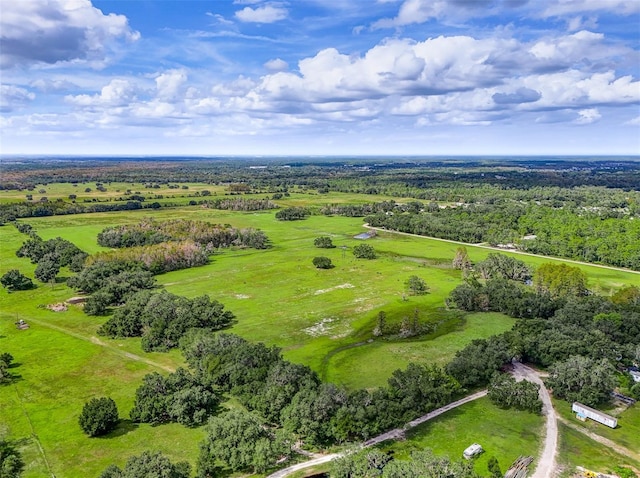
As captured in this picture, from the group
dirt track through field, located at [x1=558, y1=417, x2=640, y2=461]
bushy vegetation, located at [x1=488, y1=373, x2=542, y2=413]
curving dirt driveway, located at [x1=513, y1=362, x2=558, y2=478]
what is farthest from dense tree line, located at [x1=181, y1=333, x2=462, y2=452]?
dirt track through field, located at [x1=558, y1=417, x2=640, y2=461]

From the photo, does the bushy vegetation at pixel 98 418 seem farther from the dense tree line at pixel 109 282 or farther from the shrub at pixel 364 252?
the shrub at pixel 364 252

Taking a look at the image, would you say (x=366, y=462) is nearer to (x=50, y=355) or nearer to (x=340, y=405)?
(x=340, y=405)

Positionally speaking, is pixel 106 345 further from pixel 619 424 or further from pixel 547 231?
pixel 547 231

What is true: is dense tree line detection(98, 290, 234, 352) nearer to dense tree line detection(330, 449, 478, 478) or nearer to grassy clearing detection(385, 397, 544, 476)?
grassy clearing detection(385, 397, 544, 476)

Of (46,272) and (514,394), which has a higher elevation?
(46,272)

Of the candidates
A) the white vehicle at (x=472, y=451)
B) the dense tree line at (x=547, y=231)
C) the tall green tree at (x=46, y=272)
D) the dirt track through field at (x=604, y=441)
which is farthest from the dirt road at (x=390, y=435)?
the dense tree line at (x=547, y=231)

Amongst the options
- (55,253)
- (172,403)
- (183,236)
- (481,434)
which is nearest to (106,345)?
(172,403)
